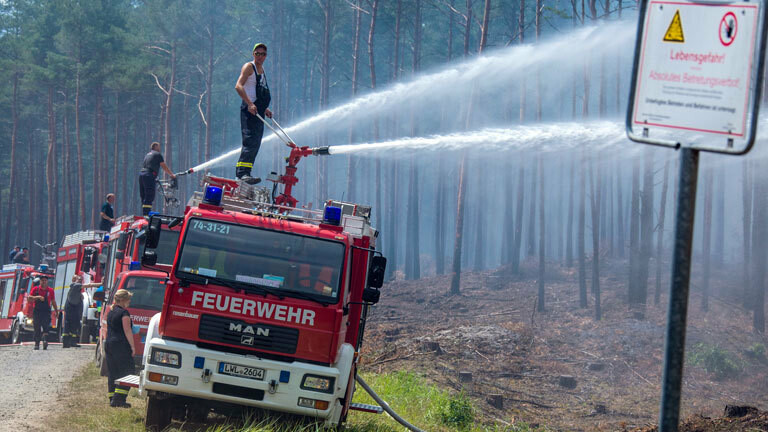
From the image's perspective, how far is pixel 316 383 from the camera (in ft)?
26.5

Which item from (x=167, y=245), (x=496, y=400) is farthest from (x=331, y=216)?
(x=496, y=400)

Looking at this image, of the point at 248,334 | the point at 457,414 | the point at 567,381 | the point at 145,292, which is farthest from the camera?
the point at 567,381

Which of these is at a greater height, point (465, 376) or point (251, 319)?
point (251, 319)

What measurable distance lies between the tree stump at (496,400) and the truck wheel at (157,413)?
7.44 metres

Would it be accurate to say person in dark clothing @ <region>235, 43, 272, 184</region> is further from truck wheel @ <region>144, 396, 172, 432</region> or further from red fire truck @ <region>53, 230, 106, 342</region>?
red fire truck @ <region>53, 230, 106, 342</region>

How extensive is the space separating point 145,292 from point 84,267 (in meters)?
7.40

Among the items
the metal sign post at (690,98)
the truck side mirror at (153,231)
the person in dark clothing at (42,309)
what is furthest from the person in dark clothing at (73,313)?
the metal sign post at (690,98)

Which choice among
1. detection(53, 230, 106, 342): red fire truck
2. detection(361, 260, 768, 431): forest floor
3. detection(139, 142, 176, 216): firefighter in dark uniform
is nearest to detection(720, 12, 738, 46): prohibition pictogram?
detection(361, 260, 768, 431): forest floor

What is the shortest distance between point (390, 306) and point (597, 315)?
28.3 feet

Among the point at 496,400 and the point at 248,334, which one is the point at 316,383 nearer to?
the point at 248,334

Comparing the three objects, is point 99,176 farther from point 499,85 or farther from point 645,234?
point 645,234

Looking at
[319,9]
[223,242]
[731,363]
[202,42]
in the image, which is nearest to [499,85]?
[319,9]

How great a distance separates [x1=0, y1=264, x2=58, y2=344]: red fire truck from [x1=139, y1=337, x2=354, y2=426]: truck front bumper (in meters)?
16.5

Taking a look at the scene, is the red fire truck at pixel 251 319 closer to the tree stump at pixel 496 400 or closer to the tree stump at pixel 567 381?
the tree stump at pixel 496 400
